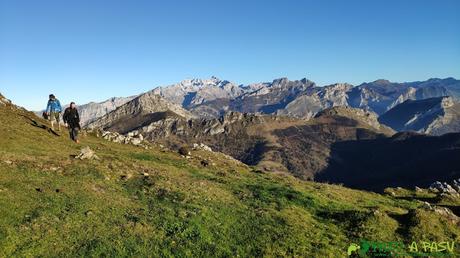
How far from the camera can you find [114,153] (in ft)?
149

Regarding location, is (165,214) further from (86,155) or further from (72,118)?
(72,118)

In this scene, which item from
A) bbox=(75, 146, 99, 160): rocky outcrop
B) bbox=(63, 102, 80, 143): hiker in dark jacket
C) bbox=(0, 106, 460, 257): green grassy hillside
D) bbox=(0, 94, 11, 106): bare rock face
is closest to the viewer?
bbox=(0, 106, 460, 257): green grassy hillside

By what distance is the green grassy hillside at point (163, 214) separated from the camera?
22.8 metres

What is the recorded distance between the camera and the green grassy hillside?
74.9ft

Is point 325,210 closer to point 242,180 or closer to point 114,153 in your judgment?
point 242,180

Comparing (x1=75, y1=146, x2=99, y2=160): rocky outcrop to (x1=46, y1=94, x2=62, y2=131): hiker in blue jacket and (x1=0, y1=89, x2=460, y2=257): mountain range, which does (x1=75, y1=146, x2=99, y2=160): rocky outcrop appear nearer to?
(x1=0, y1=89, x2=460, y2=257): mountain range

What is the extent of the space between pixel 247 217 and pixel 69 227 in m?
11.6

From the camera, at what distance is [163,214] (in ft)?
91.0

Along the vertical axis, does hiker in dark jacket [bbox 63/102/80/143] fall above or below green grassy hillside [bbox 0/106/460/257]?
above

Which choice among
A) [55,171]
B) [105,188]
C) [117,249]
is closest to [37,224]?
[117,249]

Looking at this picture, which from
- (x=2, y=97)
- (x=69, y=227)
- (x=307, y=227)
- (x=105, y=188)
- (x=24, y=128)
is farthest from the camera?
(x=2, y=97)

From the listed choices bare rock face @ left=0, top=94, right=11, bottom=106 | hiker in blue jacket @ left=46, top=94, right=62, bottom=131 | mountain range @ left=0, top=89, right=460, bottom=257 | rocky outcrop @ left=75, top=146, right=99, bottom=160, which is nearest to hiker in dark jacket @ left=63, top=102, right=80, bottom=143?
hiker in blue jacket @ left=46, top=94, right=62, bottom=131

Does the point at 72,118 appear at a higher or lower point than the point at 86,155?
higher

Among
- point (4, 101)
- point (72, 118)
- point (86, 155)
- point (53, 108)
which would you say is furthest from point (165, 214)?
point (4, 101)
